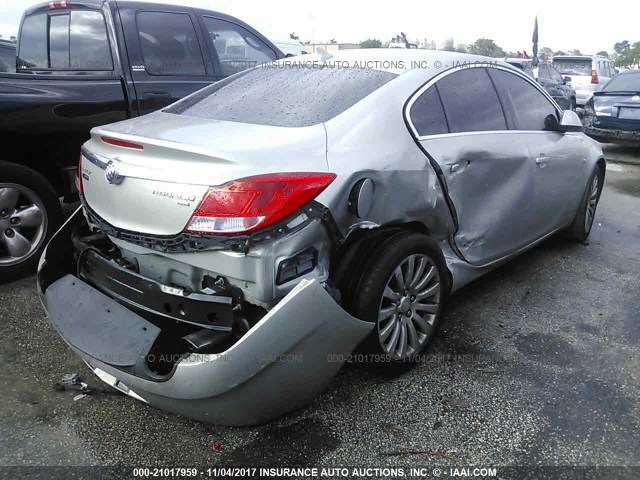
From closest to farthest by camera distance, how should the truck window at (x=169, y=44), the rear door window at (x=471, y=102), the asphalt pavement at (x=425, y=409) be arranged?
the asphalt pavement at (x=425, y=409) → the rear door window at (x=471, y=102) → the truck window at (x=169, y=44)

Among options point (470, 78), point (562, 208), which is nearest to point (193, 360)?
point (470, 78)

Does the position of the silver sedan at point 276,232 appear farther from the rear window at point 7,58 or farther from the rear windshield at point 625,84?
the rear windshield at point 625,84

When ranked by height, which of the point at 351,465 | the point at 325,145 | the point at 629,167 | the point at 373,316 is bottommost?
the point at 629,167

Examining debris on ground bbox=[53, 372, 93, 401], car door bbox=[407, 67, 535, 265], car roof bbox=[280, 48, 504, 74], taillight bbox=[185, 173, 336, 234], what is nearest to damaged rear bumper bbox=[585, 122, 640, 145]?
car door bbox=[407, 67, 535, 265]

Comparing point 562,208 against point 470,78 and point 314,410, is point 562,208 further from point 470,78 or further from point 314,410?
point 314,410

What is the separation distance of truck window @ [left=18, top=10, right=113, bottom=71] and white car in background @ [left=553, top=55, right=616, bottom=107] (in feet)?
47.0

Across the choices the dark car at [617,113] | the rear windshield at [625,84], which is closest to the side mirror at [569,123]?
the dark car at [617,113]

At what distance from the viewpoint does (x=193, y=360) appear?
6.65 feet

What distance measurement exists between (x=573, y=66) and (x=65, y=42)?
50.9 feet

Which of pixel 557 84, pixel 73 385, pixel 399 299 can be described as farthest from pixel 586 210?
pixel 557 84

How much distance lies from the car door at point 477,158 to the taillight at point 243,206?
0.98m

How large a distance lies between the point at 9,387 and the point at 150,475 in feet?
3.31

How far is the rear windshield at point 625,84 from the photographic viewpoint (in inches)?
352

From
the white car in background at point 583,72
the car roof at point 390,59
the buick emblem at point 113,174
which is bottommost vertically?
the white car in background at point 583,72
